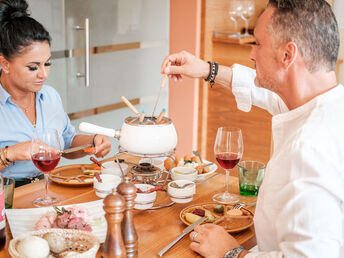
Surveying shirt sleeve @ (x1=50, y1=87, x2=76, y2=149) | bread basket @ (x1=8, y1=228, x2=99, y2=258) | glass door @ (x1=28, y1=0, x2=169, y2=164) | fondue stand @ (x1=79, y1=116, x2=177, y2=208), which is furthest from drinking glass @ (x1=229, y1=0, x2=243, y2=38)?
bread basket @ (x1=8, y1=228, x2=99, y2=258)

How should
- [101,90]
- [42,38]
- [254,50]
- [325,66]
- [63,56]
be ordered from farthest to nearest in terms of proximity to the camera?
[101,90], [63,56], [42,38], [254,50], [325,66]

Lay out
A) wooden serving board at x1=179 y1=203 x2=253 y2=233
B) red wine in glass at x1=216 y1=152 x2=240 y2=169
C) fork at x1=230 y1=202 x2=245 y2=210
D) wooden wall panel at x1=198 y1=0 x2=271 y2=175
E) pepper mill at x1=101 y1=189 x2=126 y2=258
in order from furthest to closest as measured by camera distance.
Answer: wooden wall panel at x1=198 y1=0 x2=271 y2=175 → red wine in glass at x1=216 y1=152 x2=240 y2=169 → fork at x1=230 y1=202 x2=245 y2=210 → wooden serving board at x1=179 y1=203 x2=253 y2=233 → pepper mill at x1=101 y1=189 x2=126 y2=258

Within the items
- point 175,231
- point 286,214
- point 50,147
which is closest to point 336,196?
point 286,214

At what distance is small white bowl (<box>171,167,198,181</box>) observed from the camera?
1787 millimetres

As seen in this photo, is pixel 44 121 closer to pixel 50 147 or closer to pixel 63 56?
pixel 50 147

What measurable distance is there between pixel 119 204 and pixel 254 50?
68 cm

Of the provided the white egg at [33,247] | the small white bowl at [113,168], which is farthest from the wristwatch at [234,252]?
the small white bowl at [113,168]

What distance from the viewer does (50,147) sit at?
1.63 m

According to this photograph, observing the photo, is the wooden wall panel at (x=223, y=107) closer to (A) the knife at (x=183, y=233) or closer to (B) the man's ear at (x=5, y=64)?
(B) the man's ear at (x=5, y=64)

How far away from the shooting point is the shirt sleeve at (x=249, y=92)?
6.51 ft

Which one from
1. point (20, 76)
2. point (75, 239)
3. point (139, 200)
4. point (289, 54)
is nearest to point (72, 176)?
point (139, 200)

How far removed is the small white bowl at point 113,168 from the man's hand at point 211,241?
19.3 inches

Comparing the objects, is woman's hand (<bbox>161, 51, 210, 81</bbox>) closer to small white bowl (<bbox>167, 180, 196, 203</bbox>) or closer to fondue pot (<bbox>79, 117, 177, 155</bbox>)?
fondue pot (<bbox>79, 117, 177, 155</bbox>)

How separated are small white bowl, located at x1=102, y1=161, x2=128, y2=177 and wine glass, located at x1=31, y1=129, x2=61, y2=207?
0.70 feet
